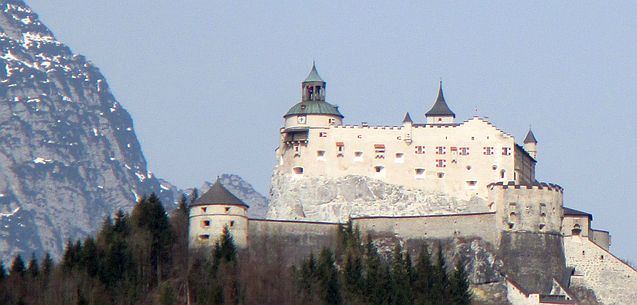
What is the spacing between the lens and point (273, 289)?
300 feet

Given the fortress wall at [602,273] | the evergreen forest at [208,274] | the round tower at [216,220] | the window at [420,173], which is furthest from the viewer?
the window at [420,173]

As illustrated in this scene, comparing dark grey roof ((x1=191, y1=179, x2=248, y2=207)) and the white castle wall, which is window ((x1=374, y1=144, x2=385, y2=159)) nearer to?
the white castle wall

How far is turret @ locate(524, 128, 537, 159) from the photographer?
10869 centimetres

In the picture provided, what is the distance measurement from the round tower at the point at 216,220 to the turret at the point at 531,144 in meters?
20.2

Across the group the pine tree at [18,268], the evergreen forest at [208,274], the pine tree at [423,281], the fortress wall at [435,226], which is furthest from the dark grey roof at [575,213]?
the pine tree at [18,268]

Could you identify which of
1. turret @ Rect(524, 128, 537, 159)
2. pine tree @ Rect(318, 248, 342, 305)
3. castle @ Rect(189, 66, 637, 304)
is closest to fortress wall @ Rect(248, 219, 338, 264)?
castle @ Rect(189, 66, 637, 304)

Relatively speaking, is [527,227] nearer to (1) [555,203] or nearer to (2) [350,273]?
(1) [555,203]

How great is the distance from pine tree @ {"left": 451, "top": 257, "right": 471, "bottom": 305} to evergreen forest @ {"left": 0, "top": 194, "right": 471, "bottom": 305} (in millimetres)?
49

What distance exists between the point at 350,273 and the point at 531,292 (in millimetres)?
9647

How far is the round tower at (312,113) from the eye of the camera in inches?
4141

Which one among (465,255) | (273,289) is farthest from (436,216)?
(273,289)

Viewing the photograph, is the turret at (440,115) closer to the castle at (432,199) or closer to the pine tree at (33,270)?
the castle at (432,199)

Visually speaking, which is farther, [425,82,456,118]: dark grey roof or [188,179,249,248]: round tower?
[425,82,456,118]: dark grey roof

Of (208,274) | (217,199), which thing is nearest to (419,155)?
(217,199)
